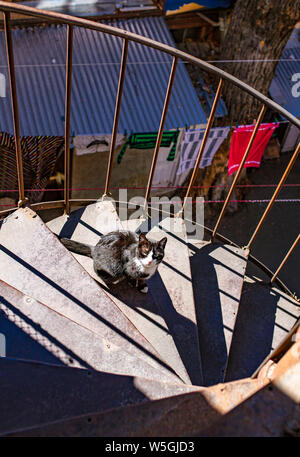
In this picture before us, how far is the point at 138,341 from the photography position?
2.47 m

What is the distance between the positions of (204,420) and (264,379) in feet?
0.99

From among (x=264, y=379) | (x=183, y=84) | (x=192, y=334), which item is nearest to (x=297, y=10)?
(x=183, y=84)

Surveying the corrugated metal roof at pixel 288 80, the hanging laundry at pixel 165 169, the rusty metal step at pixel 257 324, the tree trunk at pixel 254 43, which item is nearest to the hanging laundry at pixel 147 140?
the hanging laundry at pixel 165 169

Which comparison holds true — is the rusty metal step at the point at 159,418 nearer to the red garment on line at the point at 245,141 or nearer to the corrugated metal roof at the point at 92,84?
the corrugated metal roof at the point at 92,84

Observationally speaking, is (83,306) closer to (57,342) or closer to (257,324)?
(57,342)

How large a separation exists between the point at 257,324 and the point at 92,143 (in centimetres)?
410

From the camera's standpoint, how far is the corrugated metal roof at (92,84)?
6.02 meters

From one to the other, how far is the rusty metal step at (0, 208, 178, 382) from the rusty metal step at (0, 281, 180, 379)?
30cm

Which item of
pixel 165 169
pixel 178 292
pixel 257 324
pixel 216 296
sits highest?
pixel 178 292

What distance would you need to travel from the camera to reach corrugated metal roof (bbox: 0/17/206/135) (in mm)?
6023

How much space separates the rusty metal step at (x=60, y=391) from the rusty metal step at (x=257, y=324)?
1.56 meters

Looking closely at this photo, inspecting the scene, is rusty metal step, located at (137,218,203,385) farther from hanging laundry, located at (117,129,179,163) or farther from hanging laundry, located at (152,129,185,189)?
hanging laundry, located at (152,129,185,189)

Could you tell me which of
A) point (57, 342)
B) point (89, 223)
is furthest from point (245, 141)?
point (57, 342)
